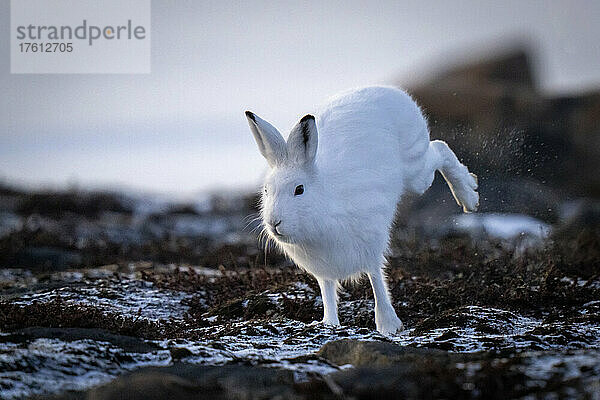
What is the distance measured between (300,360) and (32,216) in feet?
32.0

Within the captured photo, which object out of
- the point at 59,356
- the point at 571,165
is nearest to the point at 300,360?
the point at 59,356

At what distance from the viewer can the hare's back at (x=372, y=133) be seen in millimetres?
5184

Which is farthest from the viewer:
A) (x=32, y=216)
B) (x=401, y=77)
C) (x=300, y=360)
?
(x=401, y=77)

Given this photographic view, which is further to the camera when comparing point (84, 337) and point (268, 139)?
point (268, 139)

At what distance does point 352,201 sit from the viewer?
5043mm

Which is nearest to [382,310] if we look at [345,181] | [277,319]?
[277,319]

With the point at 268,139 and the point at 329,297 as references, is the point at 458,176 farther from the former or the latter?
the point at 268,139

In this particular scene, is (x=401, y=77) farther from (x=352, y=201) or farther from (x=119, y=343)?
(x=119, y=343)

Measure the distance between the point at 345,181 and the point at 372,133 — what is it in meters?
0.56

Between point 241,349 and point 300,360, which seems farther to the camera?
point 241,349

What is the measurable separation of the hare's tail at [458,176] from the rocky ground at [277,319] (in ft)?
Answer: 2.52

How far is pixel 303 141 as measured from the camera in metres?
4.72

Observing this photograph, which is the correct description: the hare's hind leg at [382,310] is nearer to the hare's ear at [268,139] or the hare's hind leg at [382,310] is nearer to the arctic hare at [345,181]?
the arctic hare at [345,181]

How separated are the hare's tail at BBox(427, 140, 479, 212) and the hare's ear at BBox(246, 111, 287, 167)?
74.6 inches
